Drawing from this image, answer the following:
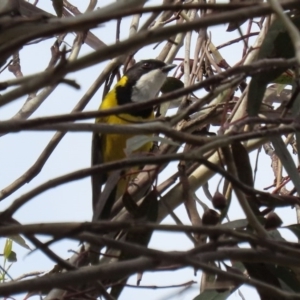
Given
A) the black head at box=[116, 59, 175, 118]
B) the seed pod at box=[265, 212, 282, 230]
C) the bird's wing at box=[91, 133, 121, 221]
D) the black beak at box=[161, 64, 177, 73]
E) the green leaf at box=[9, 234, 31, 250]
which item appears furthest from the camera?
the black head at box=[116, 59, 175, 118]

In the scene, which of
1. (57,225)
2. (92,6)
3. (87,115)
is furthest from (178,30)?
(92,6)

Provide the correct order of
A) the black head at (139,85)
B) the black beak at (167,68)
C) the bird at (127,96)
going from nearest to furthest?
the black beak at (167,68), the bird at (127,96), the black head at (139,85)

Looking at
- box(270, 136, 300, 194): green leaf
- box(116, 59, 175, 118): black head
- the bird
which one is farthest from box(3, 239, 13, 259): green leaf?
box(270, 136, 300, 194): green leaf

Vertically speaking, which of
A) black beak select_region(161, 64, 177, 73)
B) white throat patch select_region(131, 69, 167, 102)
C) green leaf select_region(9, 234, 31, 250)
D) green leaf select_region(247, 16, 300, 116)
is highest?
white throat patch select_region(131, 69, 167, 102)

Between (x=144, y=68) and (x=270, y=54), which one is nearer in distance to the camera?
(x=270, y=54)

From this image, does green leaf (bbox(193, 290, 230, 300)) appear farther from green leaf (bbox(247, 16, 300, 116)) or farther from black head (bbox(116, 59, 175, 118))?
black head (bbox(116, 59, 175, 118))

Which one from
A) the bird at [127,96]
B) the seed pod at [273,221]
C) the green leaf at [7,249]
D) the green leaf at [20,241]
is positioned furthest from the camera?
the bird at [127,96]

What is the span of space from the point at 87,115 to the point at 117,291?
69cm

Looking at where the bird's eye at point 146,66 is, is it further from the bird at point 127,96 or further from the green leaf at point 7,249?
the green leaf at point 7,249

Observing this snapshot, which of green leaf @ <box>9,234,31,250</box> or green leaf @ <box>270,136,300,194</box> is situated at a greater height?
green leaf @ <box>9,234,31,250</box>

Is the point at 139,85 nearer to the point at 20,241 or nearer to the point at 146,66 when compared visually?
the point at 146,66

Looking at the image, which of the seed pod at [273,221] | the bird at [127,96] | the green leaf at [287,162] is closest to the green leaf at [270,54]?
the green leaf at [287,162]

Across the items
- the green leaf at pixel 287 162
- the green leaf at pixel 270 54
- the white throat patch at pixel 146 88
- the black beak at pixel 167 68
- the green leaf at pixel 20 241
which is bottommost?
the green leaf at pixel 287 162

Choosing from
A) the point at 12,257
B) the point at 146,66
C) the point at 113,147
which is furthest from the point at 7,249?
the point at 146,66
